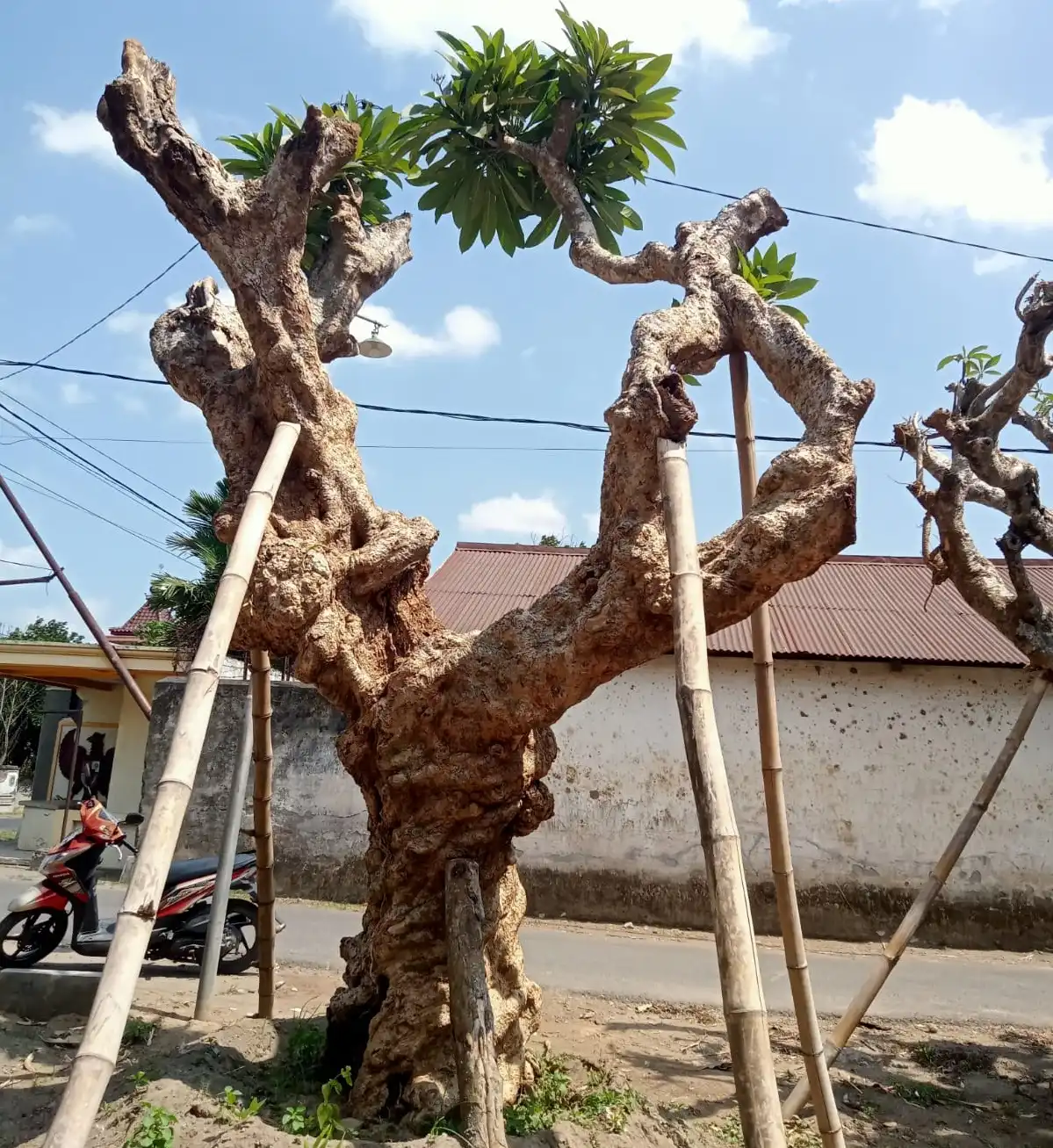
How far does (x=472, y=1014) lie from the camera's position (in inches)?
135

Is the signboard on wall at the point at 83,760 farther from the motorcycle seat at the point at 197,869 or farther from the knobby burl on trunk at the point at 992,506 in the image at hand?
the knobby burl on trunk at the point at 992,506

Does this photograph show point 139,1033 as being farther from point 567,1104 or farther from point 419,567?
point 419,567

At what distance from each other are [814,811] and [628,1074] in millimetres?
6049

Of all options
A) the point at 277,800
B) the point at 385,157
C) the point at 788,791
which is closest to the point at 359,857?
the point at 277,800

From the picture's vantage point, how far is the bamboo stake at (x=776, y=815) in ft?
11.1

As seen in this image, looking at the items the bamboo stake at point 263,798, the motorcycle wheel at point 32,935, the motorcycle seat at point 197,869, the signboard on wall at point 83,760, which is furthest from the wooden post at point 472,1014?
the signboard on wall at point 83,760

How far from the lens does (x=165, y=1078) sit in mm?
3541

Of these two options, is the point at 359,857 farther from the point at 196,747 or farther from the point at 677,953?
the point at 196,747

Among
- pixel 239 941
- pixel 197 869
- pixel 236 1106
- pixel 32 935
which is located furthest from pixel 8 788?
pixel 236 1106

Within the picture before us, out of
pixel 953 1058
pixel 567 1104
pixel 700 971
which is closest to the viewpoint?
pixel 567 1104

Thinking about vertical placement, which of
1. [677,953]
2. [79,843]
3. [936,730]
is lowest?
[677,953]

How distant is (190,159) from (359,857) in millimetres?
8205

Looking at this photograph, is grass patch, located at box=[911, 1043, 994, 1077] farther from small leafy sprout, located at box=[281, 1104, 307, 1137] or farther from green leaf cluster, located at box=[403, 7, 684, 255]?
green leaf cluster, located at box=[403, 7, 684, 255]

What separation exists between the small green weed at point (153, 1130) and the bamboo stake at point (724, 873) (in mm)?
2042
